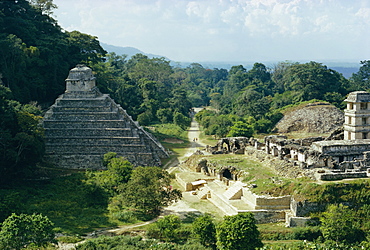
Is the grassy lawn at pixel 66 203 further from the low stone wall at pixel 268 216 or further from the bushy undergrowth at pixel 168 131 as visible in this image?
the bushy undergrowth at pixel 168 131

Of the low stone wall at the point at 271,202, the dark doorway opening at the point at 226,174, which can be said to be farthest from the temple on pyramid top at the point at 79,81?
the low stone wall at the point at 271,202

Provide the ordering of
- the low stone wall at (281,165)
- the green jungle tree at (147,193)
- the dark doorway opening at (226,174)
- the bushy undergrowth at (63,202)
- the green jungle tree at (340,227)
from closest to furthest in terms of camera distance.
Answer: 1. the green jungle tree at (340,227)
2. the bushy undergrowth at (63,202)
3. the green jungle tree at (147,193)
4. the low stone wall at (281,165)
5. the dark doorway opening at (226,174)

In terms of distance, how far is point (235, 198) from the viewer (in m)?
32.0

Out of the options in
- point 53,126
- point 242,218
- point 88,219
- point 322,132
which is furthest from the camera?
point 322,132

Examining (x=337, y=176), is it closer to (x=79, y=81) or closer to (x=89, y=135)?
(x=89, y=135)

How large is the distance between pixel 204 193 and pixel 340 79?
5364 centimetres

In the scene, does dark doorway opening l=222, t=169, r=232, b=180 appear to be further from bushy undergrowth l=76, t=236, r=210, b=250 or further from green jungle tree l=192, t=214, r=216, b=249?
bushy undergrowth l=76, t=236, r=210, b=250

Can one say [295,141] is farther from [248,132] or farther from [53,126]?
[53,126]

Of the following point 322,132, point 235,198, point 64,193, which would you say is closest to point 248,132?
point 322,132

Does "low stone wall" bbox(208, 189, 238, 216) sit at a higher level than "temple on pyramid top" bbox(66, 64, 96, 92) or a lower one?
lower

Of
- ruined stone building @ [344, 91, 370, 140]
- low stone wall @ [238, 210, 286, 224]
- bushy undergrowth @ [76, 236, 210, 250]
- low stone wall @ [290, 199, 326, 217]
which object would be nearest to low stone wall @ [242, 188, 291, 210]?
low stone wall @ [238, 210, 286, 224]

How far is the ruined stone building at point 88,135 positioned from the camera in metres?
42.2

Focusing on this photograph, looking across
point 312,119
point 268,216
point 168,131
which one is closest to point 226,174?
point 268,216

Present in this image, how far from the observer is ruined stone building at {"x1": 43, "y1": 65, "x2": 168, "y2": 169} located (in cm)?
4219
